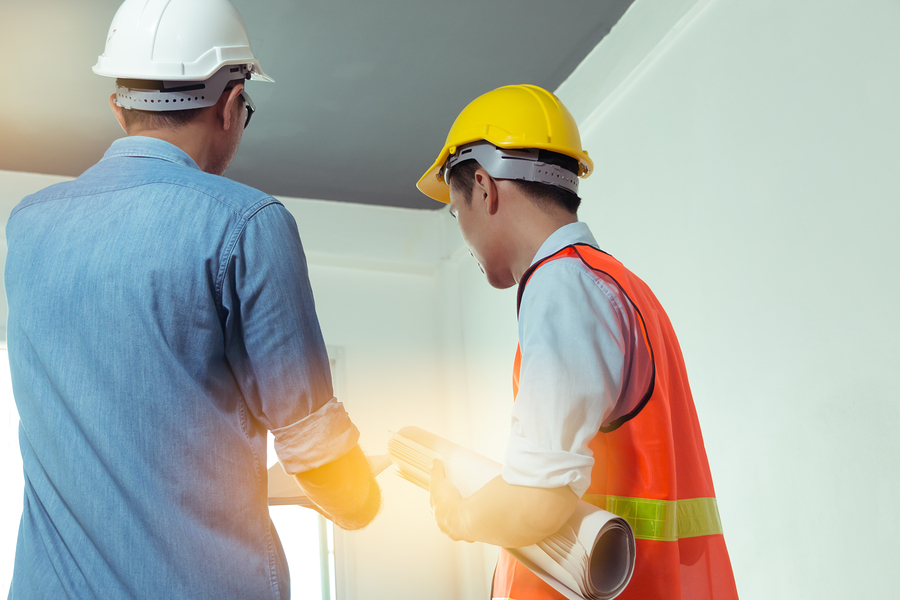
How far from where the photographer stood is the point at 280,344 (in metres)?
0.91

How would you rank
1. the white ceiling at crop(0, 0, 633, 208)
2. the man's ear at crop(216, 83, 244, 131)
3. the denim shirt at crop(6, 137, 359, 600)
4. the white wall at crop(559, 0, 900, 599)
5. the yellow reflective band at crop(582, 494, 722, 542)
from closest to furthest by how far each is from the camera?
the denim shirt at crop(6, 137, 359, 600), the yellow reflective band at crop(582, 494, 722, 542), the man's ear at crop(216, 83, 244, 131), the white wall at crop(559, 0, 900, 599), the white ceiling at crop(0, 0, 633, 208)

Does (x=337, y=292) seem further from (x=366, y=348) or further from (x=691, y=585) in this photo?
(x=691, y=585)

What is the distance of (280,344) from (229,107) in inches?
18.8

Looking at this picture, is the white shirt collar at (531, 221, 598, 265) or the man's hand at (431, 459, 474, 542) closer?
the man's hand at (431, 459, 474, 542)

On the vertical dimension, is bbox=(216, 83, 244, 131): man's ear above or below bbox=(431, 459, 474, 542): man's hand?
above

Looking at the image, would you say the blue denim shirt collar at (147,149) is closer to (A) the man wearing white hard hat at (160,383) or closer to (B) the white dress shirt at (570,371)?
(A) the man wearing white hard hat at (160,383)

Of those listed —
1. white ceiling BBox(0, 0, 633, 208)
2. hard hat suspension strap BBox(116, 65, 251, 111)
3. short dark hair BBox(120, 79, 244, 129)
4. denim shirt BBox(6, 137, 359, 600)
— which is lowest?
denim shirt BBox(6, 137, 359, 600)

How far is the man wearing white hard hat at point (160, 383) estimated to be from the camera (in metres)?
0.83

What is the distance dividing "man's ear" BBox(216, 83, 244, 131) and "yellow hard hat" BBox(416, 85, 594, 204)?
1.74 feet

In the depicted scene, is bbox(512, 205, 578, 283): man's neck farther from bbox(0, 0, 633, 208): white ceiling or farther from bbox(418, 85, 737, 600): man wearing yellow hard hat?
bbox(0, 0, 633, 208): white ceiling

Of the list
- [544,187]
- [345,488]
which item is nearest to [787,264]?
[544,187]

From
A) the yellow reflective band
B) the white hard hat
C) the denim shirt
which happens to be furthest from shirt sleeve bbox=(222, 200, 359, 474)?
the yellow reflective band

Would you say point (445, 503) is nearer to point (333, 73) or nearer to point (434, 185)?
point (434, 185)

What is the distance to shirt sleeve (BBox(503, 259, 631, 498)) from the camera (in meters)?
0.98
